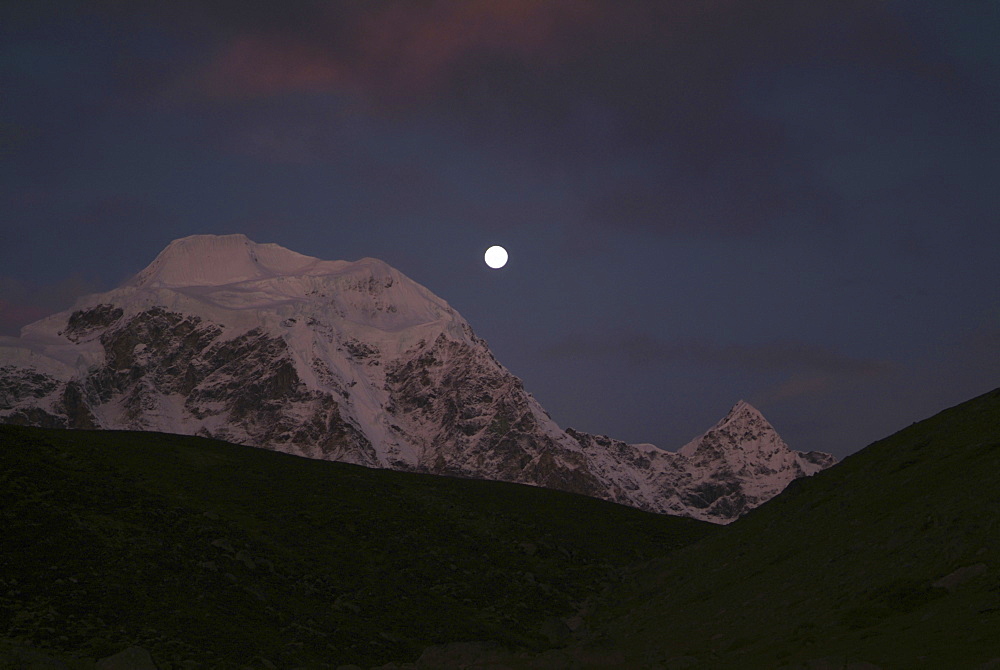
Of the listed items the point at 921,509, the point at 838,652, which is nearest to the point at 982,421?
the point at 921,509

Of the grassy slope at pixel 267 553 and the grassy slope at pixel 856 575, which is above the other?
the grassy slope at pixel 267 553

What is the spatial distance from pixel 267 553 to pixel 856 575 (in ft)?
89.0

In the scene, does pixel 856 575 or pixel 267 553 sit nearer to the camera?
pixel 856 575

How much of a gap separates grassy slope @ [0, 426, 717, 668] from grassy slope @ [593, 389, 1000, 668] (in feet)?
22.7

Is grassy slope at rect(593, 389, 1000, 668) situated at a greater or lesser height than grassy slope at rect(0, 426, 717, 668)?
lesser

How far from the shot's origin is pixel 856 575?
3294 cm

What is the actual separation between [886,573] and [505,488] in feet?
149

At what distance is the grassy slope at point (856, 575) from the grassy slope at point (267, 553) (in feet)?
22.7

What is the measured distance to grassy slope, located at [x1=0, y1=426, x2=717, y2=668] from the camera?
1432 inches

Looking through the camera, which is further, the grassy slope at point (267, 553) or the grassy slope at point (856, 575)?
the grassy slope at point (267, 553)

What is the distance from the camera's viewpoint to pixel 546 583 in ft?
174

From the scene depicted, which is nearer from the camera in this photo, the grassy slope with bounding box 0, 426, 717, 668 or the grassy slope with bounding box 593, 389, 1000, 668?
the grassy slope with bounding box 593, 389, 1000, 668

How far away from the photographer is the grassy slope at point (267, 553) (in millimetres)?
36375

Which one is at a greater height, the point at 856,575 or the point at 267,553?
the point at 267,553
